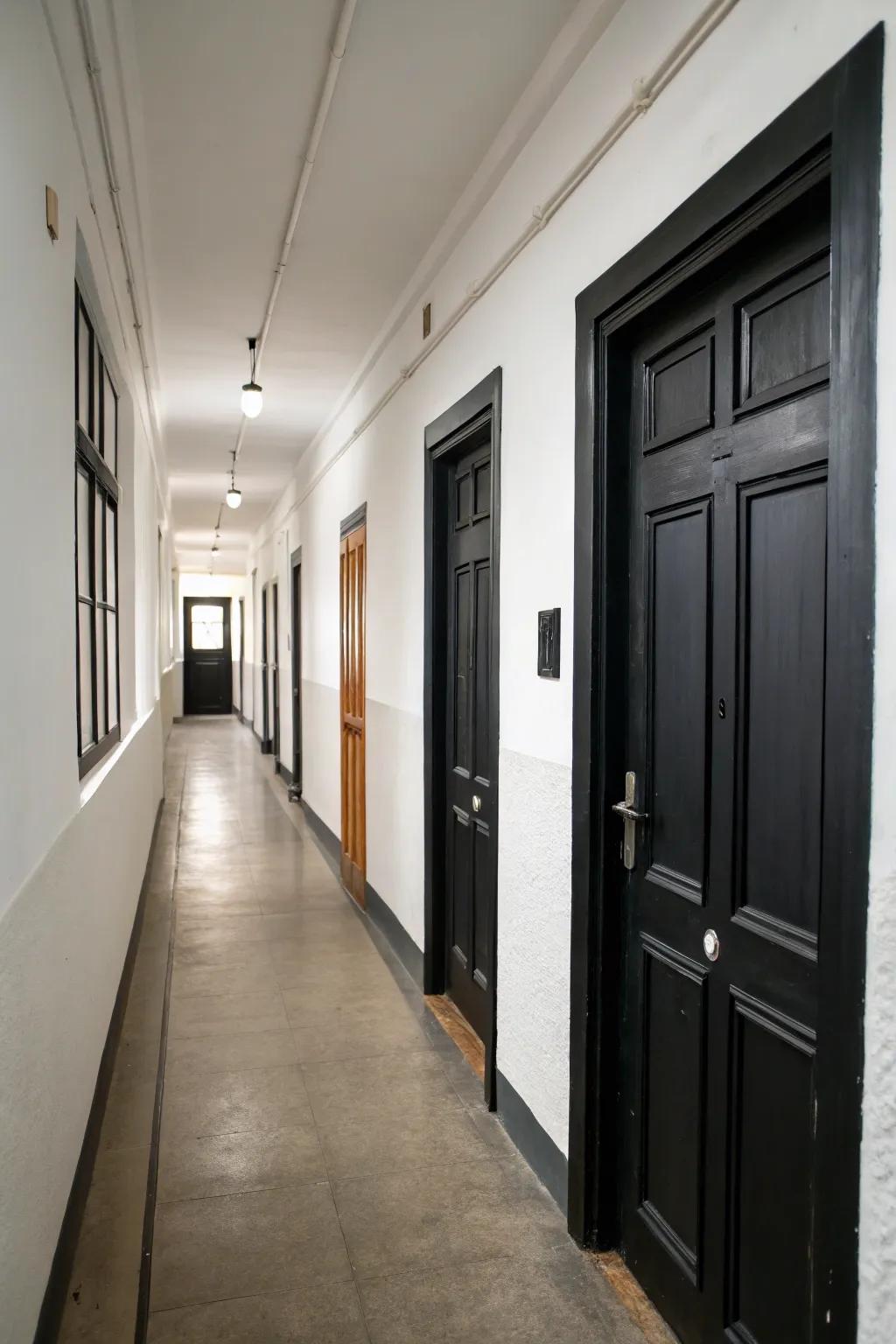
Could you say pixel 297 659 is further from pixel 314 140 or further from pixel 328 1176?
pixel 328 1176

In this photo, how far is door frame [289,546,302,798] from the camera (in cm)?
883

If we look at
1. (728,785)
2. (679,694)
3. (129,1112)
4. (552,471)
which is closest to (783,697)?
(728,785)

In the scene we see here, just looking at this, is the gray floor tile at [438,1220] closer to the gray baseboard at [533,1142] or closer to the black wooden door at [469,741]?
the gray baseboard at [533,1142]

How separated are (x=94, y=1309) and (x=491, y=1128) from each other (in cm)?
122

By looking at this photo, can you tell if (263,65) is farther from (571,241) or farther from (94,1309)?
(94,1309)

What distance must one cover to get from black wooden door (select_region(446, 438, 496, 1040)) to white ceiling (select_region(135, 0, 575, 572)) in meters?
0.96

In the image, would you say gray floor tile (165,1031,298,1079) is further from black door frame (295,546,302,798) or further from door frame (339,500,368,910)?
black door frame (295,546,302,798)

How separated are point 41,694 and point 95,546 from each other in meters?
1.80

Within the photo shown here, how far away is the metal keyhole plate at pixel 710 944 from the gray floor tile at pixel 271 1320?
1.10 meters

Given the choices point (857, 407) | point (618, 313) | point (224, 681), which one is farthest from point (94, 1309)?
point (224, 681)

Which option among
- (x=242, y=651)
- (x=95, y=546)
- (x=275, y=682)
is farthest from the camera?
(x=242, y=651)

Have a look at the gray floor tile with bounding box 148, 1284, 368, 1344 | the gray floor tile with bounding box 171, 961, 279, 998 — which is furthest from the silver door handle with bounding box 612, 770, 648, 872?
the gray floor tile with bounding box 171, 961, 279, 998

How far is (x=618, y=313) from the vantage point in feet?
7.21

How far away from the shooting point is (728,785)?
1.87 m
